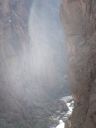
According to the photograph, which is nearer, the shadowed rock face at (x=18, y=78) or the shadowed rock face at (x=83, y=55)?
the shadowed rock face at (x=83, y=55)

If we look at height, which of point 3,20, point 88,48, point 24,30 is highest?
point 24,30

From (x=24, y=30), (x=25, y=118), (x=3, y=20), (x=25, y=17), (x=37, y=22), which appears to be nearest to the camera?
(x=25, y=118)

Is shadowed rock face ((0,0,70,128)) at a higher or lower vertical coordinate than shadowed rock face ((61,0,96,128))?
higher

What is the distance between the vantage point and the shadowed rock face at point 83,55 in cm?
1635

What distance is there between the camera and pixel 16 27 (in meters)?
76.2

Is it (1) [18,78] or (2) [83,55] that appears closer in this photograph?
(2) [83,55]

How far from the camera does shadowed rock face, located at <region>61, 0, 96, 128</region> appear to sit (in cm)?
1635

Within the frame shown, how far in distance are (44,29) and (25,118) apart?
56316mm

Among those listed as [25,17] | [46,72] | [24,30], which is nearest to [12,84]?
[24,30]

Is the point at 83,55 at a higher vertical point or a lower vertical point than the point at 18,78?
lower

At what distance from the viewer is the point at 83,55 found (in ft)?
64.7

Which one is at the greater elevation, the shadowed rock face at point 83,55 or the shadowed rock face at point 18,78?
the shadowed rock face at point 18,78

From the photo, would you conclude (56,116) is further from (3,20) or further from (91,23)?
(91,23)

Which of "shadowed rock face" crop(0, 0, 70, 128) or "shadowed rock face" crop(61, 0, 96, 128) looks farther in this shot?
"shadowed rock face" crop(0, 0, 70, 128)
